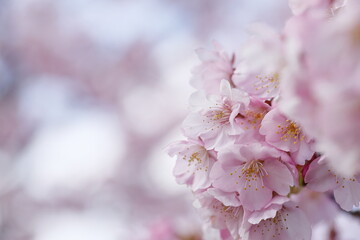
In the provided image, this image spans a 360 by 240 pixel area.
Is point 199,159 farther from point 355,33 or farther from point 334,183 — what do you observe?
point 355,33

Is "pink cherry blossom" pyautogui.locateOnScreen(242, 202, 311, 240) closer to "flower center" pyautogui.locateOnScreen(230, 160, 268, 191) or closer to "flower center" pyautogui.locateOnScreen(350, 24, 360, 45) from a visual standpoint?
"flower center" pyautogui.locateOnScreen(230, 160, 268, 191)

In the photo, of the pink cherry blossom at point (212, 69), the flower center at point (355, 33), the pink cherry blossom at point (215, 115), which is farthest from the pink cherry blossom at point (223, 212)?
the flower center at point (355, 33)

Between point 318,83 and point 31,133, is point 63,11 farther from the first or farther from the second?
point 318,83

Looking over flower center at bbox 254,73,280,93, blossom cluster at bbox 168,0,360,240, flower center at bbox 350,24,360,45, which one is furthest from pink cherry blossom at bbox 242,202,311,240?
flower center at bbox 350,24,360,45

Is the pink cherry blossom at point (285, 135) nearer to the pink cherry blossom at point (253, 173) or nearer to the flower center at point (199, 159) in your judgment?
the pink cherry blossom at point (253, 173)

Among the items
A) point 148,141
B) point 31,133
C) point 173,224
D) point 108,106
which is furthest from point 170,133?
point 173,224

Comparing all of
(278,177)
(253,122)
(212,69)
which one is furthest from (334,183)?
(212,69)

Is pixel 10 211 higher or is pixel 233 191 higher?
pixel 10 211

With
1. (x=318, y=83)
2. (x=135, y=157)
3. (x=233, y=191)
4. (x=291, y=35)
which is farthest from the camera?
(x=135, y=157)
